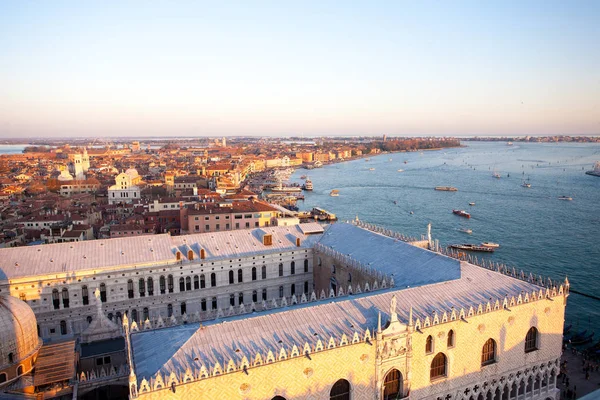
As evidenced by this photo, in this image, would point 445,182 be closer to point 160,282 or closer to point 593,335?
point 593,335

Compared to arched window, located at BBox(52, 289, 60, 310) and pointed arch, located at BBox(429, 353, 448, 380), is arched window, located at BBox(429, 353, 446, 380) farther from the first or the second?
arched window, located at BBox(52, 289, 60, 310)

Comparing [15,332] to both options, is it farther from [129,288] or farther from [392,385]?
[392,385]

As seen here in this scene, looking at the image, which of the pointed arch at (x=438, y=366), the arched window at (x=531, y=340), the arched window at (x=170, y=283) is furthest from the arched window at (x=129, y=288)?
the arched window at (x=531, y=340)

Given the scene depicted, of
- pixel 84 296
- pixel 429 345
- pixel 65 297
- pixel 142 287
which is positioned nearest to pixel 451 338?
pixel 429 345

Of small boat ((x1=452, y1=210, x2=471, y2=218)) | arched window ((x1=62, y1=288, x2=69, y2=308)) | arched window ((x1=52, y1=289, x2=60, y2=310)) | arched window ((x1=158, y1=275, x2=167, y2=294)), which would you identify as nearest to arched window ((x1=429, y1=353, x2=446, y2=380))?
arched window ((x1=158, y1=275, x2=167, y2=294))

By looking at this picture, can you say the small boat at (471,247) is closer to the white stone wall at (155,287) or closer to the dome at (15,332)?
the white stone wall at (155,287)

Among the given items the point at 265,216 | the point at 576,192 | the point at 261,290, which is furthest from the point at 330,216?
the point at 576,192

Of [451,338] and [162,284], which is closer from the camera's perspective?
[451,338]
